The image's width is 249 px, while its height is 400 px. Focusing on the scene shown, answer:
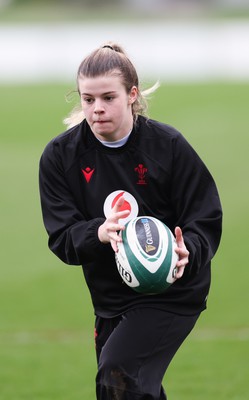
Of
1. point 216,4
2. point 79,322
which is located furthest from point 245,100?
point 216,4

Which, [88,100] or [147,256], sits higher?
[88,100]

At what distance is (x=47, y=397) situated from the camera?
26.2ft

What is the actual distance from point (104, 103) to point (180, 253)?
89 centimetres

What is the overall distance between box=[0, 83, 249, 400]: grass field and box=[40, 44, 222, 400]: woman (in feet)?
6.21

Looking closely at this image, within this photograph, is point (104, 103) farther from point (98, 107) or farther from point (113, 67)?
point (113, 67)

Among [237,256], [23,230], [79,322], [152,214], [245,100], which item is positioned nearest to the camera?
[152,214]

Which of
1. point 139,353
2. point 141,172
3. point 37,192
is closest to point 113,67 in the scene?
point 141,172

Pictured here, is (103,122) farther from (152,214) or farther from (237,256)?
(237,256)

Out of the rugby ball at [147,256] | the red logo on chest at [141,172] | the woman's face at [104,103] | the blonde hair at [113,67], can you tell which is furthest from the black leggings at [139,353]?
the blonde hair at [113,67]

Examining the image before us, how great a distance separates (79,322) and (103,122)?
481 cm

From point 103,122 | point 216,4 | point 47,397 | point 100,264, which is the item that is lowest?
point 47,397

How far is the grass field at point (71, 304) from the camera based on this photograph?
330 inches

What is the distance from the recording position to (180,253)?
18.9 feet

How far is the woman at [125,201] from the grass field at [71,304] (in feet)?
6.21
